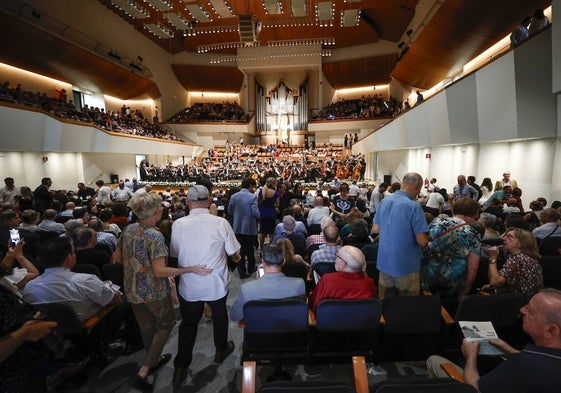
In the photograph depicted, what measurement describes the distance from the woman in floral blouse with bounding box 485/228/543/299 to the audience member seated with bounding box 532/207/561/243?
5.97 feet

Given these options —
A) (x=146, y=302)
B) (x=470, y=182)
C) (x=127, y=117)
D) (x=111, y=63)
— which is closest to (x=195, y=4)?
(x=111, y=63)

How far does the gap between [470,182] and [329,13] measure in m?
10.9

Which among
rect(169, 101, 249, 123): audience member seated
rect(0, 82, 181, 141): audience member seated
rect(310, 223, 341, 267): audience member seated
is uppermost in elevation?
rect(169, 101, 249, 123): audience member seated

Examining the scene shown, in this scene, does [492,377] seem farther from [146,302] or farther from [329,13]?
[329,13]

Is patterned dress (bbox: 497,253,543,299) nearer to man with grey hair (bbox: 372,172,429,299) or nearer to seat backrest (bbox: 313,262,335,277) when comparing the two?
man with grey hair (bbox: 372,172,429,299)

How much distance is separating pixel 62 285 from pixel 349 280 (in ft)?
6.77

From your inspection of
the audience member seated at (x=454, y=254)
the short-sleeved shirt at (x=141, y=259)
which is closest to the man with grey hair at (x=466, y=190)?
the audience member seated at (x=454, y=254)

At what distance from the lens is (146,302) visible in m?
2.31

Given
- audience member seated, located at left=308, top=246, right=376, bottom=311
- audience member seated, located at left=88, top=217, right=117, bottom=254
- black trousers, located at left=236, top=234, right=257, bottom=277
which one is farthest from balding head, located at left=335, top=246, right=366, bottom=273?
audience member seated, located at left=88, top=217, right=117, bottom=254

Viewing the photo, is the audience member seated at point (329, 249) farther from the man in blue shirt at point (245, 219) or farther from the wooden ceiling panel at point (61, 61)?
the wooden ceiling panel at point (61, 61)

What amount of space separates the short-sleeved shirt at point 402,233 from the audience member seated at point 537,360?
1.01 meters

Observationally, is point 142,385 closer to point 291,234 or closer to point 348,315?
point 348,315

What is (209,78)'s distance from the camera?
2323 centimetres

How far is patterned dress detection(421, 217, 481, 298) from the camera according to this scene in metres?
2.51
